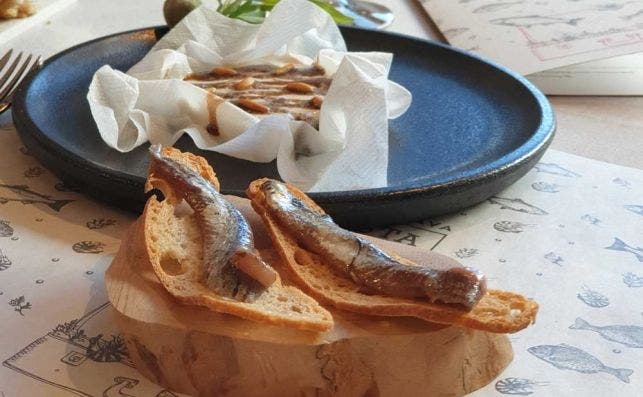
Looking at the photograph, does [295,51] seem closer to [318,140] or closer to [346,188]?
[318,140]

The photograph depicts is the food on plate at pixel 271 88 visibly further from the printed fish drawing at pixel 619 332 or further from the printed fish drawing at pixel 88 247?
the printed fish drawing at pixel 619 332

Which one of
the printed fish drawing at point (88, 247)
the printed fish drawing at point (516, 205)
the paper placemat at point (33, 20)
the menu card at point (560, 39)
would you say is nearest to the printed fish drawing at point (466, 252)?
the printed fish drawing at point (516, 205)

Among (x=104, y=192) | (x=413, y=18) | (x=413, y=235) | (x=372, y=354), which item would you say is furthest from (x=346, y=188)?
(x=413, y=18)

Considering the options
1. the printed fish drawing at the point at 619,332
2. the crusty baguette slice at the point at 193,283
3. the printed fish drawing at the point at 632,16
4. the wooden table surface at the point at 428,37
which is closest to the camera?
the crusty baguette slice at the point at 193,283

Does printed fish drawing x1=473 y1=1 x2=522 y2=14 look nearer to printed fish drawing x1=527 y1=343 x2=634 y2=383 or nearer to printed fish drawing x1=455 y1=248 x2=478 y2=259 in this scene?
printed fish drawing x1=455 y1=248 x2=478 y2=259

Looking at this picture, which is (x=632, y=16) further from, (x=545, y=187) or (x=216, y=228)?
(x=216, y=228)
